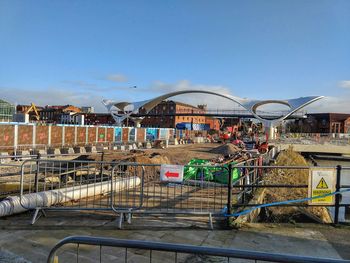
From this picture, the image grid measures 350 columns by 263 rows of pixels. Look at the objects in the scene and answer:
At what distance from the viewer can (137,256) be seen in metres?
5.39

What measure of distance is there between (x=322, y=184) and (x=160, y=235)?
3.75 metres

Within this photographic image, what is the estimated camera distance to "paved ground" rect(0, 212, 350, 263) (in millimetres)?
5445

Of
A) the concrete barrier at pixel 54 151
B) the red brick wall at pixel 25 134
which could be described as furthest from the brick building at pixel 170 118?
the concrete barrier at pixel 54 151

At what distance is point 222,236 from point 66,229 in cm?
312

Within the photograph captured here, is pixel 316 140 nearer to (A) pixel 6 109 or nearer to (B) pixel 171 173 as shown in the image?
(B) pixel 171 173

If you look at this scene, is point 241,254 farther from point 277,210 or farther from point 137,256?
point 277,210

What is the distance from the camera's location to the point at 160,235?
21.0 feet

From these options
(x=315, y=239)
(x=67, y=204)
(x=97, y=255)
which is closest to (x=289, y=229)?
(x=315, y=239)

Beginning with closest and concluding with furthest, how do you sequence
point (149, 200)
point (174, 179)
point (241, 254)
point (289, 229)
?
point (241, 254), point (289, 229), point (174, 179), point (149, 200)

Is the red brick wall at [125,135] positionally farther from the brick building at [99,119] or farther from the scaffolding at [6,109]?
the brick building at [99,119]

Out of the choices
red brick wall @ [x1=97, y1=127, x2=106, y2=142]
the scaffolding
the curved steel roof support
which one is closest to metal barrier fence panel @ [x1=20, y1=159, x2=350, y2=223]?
red brick wall @ [x1=97, y1=127, x2=106, y2=142]

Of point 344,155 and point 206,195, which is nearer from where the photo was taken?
point 206,195

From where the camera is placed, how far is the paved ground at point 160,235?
5445mm

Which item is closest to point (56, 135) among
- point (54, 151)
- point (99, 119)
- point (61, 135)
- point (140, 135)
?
point (61, 135)
